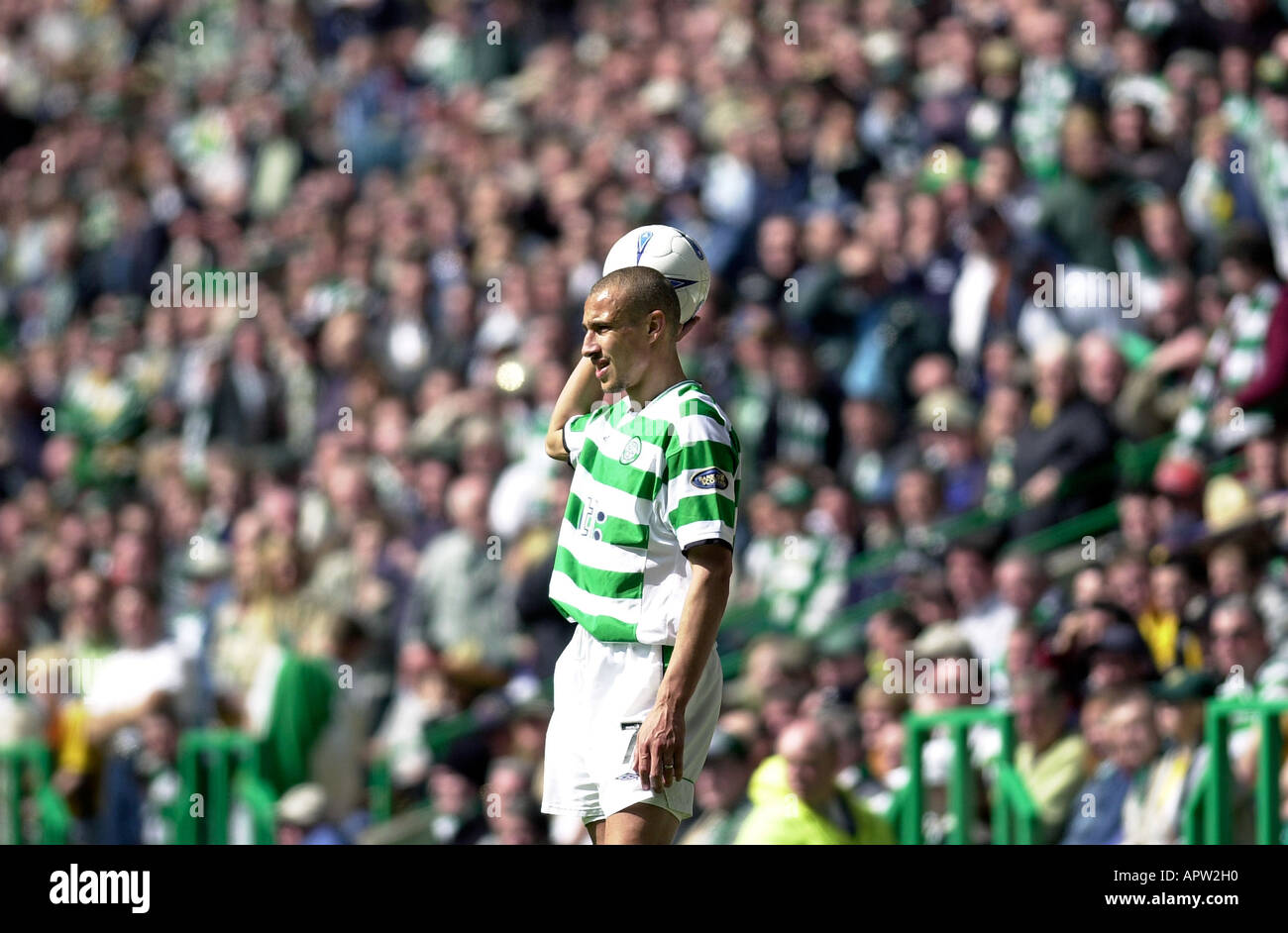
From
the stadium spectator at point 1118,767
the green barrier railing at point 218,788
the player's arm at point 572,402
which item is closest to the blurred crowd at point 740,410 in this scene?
the stadium spectator at point 1118,767

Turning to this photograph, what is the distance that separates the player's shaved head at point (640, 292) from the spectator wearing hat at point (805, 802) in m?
2.35

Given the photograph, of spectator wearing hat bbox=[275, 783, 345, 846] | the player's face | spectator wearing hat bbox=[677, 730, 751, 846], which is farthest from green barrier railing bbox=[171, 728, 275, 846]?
the player's face

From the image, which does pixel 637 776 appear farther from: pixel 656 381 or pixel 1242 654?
pixel 1242 654

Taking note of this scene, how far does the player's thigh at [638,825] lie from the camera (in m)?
4.02

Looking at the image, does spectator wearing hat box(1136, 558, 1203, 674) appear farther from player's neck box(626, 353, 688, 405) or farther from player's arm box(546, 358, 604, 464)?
player's neck box(626, 353, 688, 405)

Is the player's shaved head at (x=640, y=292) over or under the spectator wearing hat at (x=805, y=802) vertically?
over

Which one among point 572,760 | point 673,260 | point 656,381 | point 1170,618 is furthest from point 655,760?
point 1170,618

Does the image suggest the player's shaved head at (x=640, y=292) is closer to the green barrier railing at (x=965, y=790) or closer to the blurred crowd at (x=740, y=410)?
the blurred crowd at (x=740, y=410)

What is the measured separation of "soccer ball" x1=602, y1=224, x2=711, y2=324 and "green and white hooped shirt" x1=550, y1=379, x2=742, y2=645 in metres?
0.23

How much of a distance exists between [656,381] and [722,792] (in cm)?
340

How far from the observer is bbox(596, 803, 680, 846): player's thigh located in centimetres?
402

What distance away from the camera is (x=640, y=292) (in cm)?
418

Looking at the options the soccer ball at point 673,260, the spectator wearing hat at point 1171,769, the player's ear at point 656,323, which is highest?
the soccer ball at point 673,260
